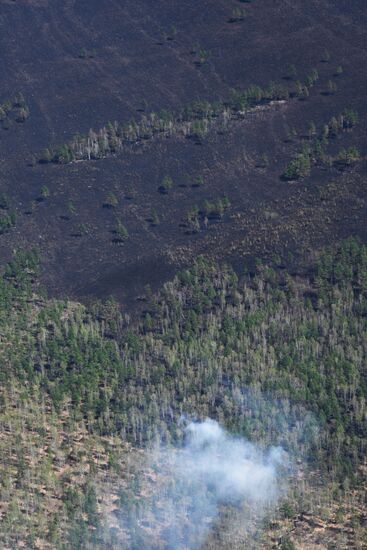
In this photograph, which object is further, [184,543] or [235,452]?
[235,452]

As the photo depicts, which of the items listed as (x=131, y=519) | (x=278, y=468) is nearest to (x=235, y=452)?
(x=278, y=468)

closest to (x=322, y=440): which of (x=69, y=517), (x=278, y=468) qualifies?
(x=278, y=468)

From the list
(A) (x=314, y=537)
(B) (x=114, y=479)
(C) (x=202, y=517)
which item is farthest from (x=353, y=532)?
(B) (x=114, y=479)

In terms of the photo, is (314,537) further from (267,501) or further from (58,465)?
(58,465)

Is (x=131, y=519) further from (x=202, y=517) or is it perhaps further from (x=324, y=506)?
(x=324, y=506)

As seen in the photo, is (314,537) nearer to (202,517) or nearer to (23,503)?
(202,517)
